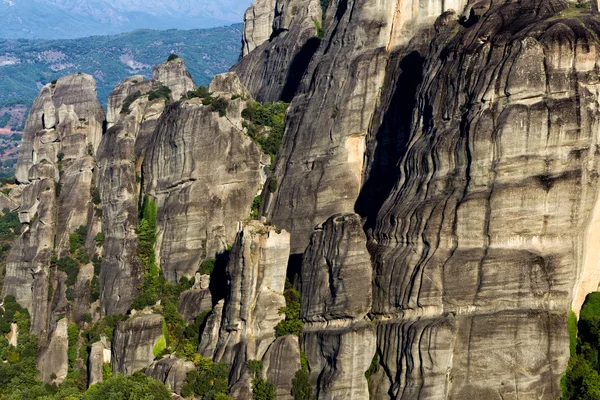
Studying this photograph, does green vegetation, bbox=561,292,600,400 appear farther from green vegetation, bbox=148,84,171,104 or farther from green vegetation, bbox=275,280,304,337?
green vegetation, bbox=148,84,171,104

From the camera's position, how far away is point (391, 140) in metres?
74.2

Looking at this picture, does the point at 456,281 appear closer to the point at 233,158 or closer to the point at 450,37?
the point at 450,37

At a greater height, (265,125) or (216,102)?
(216,102)

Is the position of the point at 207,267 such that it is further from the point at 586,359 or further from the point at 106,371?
the point at 586,359

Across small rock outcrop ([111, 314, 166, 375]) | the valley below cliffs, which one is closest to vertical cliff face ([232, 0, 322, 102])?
the valley below cliffs

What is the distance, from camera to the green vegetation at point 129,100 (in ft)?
322

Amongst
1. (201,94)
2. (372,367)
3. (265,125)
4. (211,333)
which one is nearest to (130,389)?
(211,333)

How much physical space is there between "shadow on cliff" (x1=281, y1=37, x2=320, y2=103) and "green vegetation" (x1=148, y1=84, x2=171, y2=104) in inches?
389

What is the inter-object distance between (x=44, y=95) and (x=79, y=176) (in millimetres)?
17597

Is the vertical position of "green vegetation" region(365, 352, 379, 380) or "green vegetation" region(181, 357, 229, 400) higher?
"green vegetation" region(365, 352, 379, 380)

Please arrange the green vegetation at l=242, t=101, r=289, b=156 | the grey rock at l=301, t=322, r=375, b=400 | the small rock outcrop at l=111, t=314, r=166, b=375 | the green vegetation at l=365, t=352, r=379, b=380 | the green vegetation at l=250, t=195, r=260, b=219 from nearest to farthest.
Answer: the grey rock at l=301, t=322, r=375, b=400 < the green vegetation at l=365, t=352, r=379, b=380 < the small rock outcrop at l=111, t=314, r=166, b=375 < the green vegetation at l=250, t=195, r=260, b=219 < the green vegetation at l=242, t=101, r=289, b=156

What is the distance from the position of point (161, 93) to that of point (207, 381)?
3844 centimetres

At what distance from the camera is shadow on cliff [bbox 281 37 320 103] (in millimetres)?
96125

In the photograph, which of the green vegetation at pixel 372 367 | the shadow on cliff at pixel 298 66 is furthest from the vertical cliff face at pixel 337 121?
the shadow on cliff at pixel 298 66
